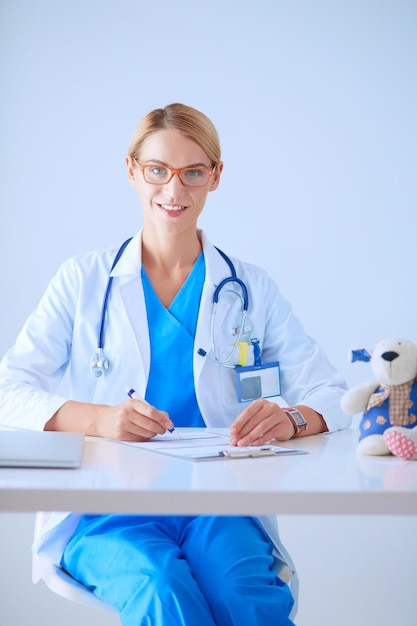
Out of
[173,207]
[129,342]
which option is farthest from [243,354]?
[173,207]

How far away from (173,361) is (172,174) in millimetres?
417

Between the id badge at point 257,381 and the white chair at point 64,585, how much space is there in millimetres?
513

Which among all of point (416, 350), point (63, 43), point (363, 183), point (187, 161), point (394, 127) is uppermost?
point (63, 43)

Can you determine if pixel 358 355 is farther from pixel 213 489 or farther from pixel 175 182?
pixel 175 182

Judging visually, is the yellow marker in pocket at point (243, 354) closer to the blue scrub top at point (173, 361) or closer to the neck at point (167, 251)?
the blue scrub top at point (173, 361)

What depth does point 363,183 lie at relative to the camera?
12.7ft

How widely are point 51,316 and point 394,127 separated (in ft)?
8.19

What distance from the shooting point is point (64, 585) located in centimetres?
144

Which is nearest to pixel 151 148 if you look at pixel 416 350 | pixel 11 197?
pixel 416 350

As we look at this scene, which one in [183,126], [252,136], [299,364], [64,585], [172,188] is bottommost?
[64,585]

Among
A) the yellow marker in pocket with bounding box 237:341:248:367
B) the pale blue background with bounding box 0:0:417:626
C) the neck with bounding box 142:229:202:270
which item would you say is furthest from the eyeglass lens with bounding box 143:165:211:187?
the pale blue background with bounding box 0:0:417:626

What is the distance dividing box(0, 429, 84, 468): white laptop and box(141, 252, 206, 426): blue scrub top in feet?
1.47

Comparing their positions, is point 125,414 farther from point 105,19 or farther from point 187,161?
point 105,19

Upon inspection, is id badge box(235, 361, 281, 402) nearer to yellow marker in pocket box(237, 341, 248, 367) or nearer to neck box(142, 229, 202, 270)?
yellow marker in pocket box(237, 341, 248, 367)
